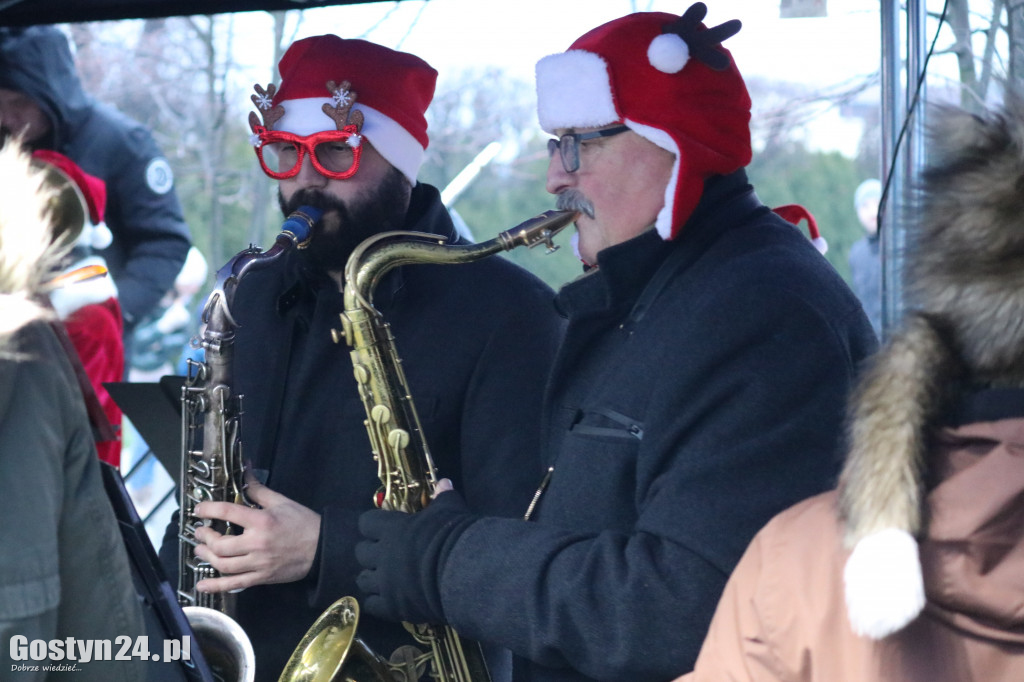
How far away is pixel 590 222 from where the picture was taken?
2365 mm

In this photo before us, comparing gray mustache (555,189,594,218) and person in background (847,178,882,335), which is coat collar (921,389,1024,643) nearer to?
gray mustache (555,189,594,218)

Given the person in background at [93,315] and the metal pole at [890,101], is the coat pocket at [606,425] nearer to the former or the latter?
the metal pole at [890,101]

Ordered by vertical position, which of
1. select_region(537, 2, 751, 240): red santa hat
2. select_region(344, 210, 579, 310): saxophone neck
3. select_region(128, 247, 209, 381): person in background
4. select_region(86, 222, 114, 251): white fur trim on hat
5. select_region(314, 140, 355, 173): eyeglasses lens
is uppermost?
select_region(537, 2, 751, 240): red santa hat

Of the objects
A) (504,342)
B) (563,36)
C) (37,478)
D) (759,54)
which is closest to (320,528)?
(504,342)

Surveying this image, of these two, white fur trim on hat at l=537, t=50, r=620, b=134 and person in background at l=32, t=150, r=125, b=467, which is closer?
white fur trim on hat at l=537, t=50, r=620, b=134

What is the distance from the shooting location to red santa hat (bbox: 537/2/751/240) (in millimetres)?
2211

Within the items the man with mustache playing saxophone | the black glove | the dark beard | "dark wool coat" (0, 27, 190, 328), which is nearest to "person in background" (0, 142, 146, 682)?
the black glove

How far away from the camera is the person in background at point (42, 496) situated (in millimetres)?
1400

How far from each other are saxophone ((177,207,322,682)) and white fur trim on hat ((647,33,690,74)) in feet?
3.60

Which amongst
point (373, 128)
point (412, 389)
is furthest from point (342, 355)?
point (373, 128)

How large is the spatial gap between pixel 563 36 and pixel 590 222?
398 cm

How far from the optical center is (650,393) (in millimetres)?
2068

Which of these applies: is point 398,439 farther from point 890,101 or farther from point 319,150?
point 890,101

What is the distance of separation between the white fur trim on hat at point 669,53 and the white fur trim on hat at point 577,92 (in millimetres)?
112
